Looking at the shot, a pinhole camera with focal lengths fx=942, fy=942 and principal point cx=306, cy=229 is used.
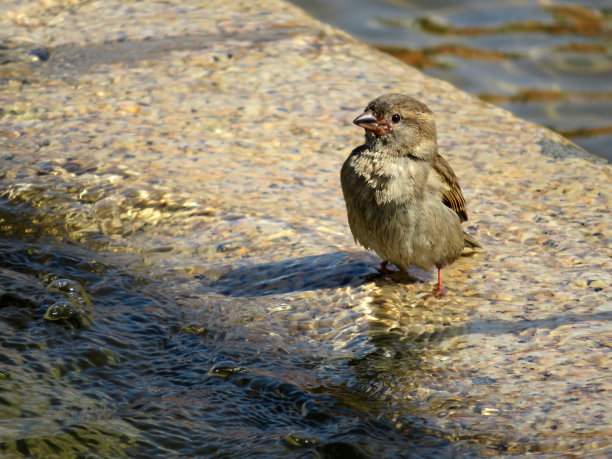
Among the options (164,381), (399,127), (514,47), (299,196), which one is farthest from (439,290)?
(514,47)

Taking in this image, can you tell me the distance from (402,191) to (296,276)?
734 millimetres

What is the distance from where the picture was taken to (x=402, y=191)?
4637mm

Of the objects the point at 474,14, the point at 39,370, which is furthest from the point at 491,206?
the point at 474,14

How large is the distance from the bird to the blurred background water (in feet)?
18.1

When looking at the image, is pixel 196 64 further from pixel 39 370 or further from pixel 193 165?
pixel 39 370

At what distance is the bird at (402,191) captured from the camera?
183 inches

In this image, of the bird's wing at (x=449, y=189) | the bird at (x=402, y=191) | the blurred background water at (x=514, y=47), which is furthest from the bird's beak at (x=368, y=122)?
the blurred background water at (x=514, y=47)

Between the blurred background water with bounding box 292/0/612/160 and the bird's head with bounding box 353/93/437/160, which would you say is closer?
the bird's head with bounding box 353/93/437/160

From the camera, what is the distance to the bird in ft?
15.2

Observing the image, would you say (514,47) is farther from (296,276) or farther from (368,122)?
(296,276)

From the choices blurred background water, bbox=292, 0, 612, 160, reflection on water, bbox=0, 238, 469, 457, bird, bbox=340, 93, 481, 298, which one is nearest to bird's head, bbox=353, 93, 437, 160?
bird, bbox=340, 93, 481, 298

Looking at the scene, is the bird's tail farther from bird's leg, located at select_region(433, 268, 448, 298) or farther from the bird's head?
the bird's head

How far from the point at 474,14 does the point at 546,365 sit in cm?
827

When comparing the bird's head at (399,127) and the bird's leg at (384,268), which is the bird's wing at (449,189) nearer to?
the bird's head at (399,127)
